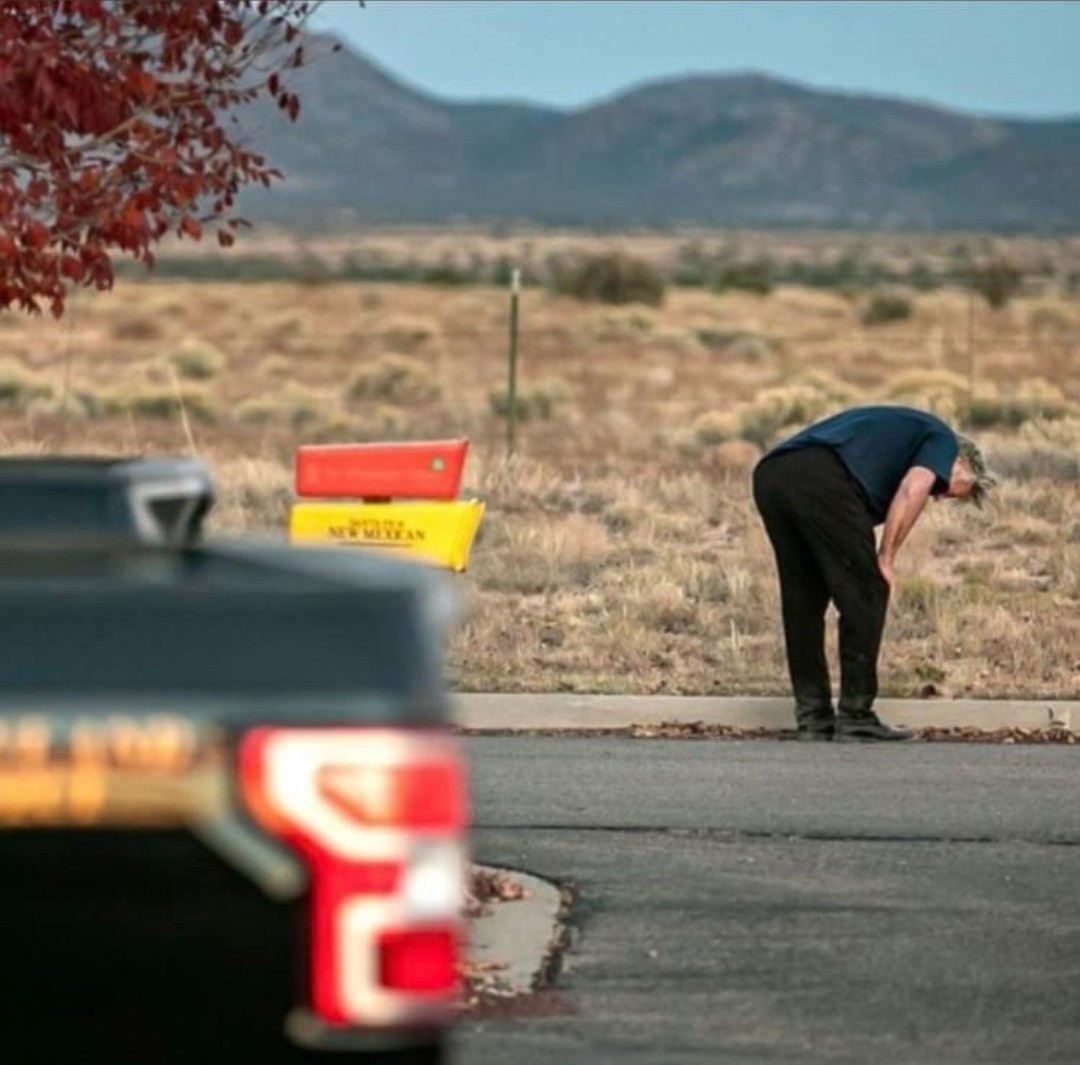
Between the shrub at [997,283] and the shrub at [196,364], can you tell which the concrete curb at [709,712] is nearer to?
the shrub at [196,364]

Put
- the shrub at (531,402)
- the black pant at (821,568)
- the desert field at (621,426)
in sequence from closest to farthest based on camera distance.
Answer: the black pant at (821,568) → the desert field at (621,426) → the shrub at (531,402)

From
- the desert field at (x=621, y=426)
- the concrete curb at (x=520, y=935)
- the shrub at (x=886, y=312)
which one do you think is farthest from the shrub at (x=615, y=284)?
the concrete curb at (x=520, y=935)

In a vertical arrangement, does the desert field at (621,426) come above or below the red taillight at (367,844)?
below

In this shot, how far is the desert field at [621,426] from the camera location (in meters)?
16.4

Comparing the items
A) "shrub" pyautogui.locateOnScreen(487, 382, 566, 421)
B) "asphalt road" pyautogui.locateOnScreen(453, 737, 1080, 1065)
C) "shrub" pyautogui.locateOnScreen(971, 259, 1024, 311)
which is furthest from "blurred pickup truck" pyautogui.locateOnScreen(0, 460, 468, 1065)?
"shrub" pyautogui.locateOnScreen(971, 259, 1024, 311)

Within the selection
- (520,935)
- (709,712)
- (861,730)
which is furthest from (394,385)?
(520,935)

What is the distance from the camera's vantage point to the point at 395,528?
366 inches

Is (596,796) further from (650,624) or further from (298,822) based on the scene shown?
(298,822)

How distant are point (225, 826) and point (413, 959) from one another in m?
0.22

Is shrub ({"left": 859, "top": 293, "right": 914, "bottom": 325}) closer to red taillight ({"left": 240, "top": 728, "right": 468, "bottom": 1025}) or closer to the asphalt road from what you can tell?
the asphalt road

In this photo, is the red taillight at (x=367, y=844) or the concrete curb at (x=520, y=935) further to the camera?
the concrete curb at (x=520, y=935)

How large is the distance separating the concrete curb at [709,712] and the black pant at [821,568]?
0.49m

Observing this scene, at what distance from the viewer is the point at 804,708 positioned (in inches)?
526

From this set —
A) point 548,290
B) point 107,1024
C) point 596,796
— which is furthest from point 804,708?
point 548,290
